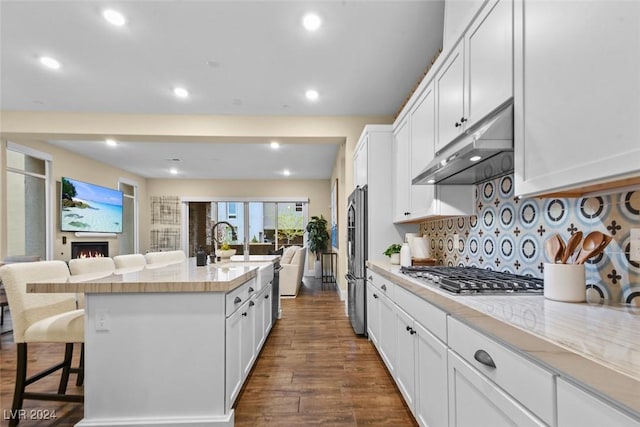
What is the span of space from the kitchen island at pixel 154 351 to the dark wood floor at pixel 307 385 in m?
0.35

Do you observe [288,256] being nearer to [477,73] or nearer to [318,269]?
[318,269]

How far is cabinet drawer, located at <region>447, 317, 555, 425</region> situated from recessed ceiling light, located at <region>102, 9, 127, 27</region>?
119 inches

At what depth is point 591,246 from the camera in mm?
1205

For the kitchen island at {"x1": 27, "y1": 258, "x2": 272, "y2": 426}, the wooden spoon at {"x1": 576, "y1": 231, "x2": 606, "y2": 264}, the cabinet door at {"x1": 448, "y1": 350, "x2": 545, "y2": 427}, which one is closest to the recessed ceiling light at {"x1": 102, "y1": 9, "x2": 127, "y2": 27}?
the kitchen island at {"x1": 27, "y1": 258, "x2": 272, "y2": 426}

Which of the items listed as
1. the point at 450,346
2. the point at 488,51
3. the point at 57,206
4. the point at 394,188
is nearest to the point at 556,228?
the point at 450,346

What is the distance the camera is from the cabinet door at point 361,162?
3.48 metres

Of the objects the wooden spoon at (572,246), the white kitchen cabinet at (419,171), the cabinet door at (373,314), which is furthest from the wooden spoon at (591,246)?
the cabinet door at (373,314)

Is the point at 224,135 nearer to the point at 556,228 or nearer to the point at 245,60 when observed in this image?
the point at 245,60

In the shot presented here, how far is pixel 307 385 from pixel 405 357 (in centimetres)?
83

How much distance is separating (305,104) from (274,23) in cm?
153

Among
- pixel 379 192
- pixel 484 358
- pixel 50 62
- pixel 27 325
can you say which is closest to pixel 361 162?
pixel 379 192

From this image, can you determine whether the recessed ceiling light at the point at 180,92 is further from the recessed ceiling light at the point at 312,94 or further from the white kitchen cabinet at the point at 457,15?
the white kitchen cabinet at the point at 457,15

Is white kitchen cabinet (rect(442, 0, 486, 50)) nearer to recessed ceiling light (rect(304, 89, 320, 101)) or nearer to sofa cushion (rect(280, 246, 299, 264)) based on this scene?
recessed ceiling light (rect(304, 89, 320, 101))

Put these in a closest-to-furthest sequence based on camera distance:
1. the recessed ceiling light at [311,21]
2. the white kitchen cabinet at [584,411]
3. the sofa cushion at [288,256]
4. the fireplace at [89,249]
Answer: the white kitchen cabinet at [584,411], the recessed ceiling light at [311,21], the sofa cushion at [288,256], the fireplace at [89,249]
